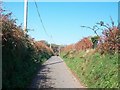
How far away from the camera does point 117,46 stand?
44.2 feet

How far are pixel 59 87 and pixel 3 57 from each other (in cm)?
369

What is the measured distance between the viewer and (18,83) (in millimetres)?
12438

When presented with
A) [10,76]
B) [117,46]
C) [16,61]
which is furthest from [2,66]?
[117,46]

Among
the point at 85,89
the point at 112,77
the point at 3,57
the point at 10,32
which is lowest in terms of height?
the point at 85,89

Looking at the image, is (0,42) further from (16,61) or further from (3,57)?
(16,61)

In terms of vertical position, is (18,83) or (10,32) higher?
(10,32)

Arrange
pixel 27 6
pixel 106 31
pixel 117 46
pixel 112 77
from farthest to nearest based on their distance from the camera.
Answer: pixel 27 6, pixel 106 31, pixel 117 46, pixel 112 77

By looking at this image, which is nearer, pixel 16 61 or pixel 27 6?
pixel 16 61

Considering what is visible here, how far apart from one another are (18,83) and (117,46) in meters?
4.54

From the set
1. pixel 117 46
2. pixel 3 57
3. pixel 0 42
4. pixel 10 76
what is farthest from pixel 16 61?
pixel 117 46

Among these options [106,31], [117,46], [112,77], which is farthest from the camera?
[106,31]

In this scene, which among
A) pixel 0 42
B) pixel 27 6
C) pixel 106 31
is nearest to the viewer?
pixel 0 42

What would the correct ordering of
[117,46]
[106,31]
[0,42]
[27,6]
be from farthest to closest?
[27,6]
[106,31]
[117,46]
[0,42]

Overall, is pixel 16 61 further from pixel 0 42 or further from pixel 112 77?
pixel 112 77
